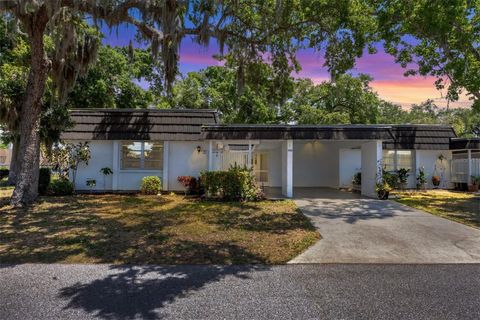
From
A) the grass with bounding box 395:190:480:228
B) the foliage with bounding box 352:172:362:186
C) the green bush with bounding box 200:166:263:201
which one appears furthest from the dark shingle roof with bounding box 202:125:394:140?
the foliage with bounding box 352:172:362:186

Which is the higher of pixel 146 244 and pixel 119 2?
pixel 119 2

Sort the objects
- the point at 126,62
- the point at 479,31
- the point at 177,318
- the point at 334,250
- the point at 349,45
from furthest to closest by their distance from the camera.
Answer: the point at 126,62
the point at 479,31
the point at 349,45
the point at 334,250
the point at 177,318

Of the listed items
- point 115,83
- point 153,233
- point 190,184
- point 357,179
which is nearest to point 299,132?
point 190,184

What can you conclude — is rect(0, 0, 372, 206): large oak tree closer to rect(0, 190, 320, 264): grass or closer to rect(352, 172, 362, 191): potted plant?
rect(0, 190, 320, 264): grass

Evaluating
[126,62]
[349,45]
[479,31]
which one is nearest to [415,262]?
[349,45]

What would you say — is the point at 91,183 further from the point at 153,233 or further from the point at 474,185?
the point at 474,185

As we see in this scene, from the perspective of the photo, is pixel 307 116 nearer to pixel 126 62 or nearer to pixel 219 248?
pixel 126 62

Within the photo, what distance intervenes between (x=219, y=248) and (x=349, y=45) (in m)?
7.89

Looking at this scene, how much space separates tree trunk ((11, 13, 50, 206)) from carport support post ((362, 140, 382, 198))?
12.8 meters

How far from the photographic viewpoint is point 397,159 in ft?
62.0

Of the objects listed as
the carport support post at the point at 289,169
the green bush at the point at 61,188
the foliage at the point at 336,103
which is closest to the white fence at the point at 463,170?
the foliage at the point at 336,103

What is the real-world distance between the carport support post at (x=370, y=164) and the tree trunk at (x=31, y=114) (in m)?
12.8

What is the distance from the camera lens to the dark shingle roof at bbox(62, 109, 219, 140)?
605 inches

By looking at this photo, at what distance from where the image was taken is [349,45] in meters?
10.9
